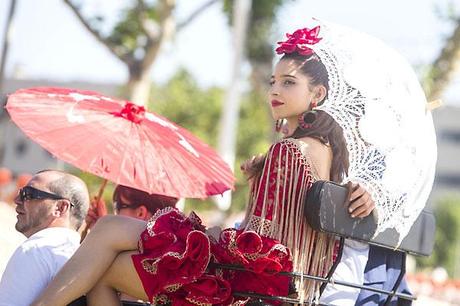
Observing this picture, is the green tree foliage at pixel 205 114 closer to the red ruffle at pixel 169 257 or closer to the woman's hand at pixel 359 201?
the woman's hand at pixel 359 201

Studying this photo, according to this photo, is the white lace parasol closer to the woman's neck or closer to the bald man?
the woman's neck

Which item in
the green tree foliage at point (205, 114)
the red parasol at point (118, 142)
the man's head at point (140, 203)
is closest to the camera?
the red parasol at point (118, 142)

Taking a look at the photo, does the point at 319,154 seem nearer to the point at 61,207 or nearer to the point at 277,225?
the point at 277,225

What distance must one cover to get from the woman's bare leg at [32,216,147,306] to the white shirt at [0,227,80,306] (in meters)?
0.15

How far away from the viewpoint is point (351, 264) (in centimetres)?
474

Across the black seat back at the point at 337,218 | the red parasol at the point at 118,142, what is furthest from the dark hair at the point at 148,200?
the black seat back at the point at 337,218

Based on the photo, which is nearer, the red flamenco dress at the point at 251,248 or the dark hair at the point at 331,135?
the red flamenco dress at the point at 251,248

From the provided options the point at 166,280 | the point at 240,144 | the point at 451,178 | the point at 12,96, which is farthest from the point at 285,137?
the point at 451,178

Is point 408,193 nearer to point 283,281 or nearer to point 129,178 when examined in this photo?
point 283,281

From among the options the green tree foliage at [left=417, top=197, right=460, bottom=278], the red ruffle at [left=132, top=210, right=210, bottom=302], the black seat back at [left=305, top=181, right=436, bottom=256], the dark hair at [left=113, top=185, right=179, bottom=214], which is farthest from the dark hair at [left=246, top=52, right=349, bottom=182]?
the green tree foliage at [left=417, top=197, right=460, bottom=278]

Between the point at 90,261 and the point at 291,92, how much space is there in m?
1.18

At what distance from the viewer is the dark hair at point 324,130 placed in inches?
182

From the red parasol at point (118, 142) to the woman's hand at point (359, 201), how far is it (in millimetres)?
1363

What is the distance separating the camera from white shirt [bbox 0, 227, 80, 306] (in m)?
4.42
